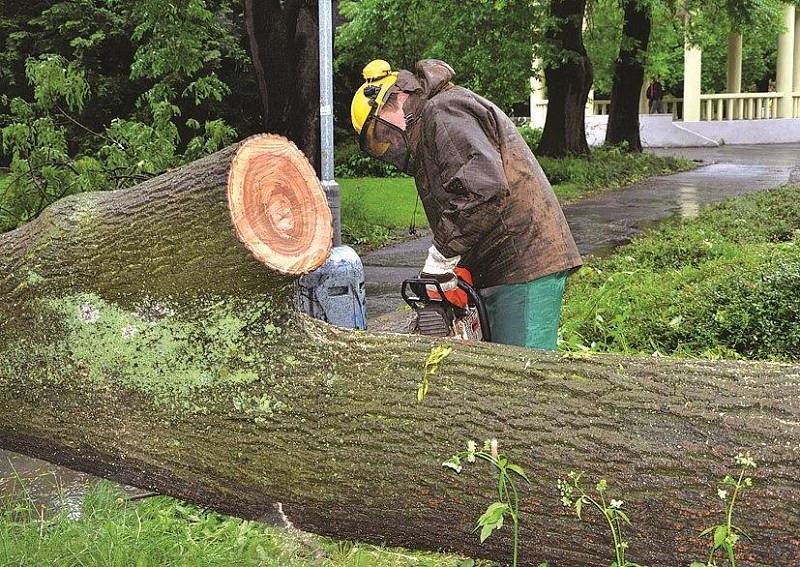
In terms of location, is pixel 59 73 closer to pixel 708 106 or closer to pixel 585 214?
pixel 585 214

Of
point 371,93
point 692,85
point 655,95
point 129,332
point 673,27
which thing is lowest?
point 129,332

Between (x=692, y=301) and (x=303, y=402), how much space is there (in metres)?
4.36

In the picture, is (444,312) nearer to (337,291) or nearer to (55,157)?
(337,291)

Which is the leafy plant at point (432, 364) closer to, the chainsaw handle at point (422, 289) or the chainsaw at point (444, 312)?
the chainsaw at point (444, 312)

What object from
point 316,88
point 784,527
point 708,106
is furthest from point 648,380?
point 708,106

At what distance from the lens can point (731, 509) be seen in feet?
7.44

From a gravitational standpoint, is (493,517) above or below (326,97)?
below

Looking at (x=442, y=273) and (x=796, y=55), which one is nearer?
(x=442, y=273)

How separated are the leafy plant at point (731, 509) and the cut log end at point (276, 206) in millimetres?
A: 1170

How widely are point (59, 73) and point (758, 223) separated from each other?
692 cm

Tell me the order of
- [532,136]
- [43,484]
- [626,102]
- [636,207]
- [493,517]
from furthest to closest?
1. [532,136]
2. [626,102]
3. [636,207]
4. [43,484]
5. [493,517]

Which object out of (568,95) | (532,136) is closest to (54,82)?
(568,95)

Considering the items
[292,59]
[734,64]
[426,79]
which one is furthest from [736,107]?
[426,79]

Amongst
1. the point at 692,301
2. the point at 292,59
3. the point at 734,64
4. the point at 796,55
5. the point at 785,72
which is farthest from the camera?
the point at 796,55
